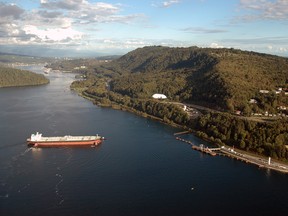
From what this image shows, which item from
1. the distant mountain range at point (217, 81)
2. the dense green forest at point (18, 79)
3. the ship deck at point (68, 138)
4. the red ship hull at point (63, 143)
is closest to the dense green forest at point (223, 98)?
the distant mountain range at point (217, 81)

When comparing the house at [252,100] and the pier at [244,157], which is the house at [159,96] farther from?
the pier at [244,157]

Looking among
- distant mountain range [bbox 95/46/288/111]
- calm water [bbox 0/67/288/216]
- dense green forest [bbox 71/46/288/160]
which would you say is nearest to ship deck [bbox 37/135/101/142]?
calm water [bbox 0/67/288/216]

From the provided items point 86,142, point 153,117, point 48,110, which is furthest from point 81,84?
point 86,142

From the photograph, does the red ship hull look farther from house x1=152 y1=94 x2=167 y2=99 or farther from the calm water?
house x1=152 y1=94 x2=167 y2=99

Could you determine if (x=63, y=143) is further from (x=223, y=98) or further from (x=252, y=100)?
(x=252, y=100)

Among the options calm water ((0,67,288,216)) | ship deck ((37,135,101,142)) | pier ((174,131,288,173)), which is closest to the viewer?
calm water ((0,67,288,216))

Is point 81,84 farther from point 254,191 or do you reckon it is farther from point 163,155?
point 254,191

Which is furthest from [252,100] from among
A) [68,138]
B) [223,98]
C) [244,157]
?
[68,138]
